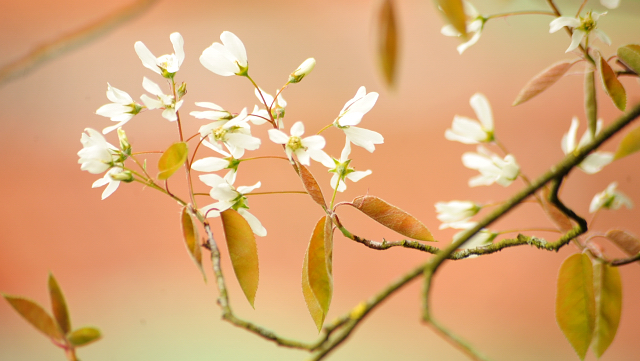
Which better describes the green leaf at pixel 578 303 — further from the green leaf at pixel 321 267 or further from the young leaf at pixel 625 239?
the green leaf at pixel 321 267

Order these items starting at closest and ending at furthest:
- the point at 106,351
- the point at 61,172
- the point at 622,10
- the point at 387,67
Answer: the point at 387,67 < the point at 622,10 < the point at 106,351 < the point at 61,172

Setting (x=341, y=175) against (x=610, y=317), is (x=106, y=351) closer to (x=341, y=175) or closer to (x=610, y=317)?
(x=341, y=175)

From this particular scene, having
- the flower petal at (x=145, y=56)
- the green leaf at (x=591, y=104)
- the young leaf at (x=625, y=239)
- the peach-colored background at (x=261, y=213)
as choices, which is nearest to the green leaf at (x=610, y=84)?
the green leaf at (x=591, y=104)

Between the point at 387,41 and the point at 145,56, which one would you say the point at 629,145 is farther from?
the point at 145,56

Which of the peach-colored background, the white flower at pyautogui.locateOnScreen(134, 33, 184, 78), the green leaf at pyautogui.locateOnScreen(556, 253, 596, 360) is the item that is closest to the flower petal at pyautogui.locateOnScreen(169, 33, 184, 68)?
the white flower at pyautogui.locateOnScreen(134, 33, 184, 78)

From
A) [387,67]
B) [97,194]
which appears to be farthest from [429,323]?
[97,194]

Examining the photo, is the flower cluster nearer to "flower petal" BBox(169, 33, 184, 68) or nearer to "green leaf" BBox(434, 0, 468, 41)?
"flower petal" BBox(169, 33, 184, 68)

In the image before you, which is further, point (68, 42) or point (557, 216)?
point (68, 42)

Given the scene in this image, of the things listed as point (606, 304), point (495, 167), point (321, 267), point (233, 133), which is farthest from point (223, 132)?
point (606, 304)
